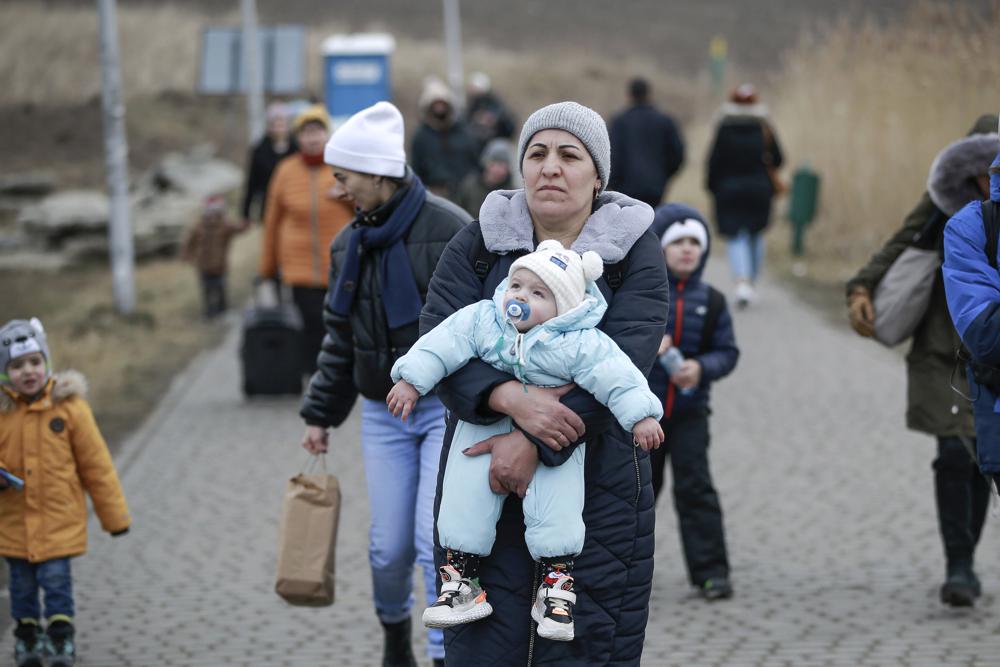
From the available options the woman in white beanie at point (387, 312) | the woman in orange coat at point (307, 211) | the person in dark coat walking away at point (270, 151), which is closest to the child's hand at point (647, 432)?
the woman in white beanie at point (387, 312)

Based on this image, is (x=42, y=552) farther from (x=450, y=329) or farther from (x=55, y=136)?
(x=55, y=136)

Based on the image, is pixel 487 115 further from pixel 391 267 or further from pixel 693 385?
pixel 391 267

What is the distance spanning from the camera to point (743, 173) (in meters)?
15.3

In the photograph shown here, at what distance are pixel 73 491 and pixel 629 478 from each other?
108 inches

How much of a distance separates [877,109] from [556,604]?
15.1 m

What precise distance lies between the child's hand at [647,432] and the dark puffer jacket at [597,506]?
14cm

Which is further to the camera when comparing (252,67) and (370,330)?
(252,67)

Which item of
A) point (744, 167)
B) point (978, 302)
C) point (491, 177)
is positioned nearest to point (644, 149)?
point (744, 167)

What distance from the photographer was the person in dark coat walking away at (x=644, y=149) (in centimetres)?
1498

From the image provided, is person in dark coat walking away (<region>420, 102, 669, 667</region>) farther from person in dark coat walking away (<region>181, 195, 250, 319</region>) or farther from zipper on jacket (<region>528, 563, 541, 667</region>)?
person in dark coat walking away (<region>181, 195, 250, 319</region>)

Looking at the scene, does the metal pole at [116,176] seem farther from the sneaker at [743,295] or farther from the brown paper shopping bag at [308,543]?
the brown paper shopping bag at [308,543]

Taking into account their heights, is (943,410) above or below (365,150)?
below

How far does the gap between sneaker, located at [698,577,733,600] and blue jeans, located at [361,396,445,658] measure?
5.46 ft

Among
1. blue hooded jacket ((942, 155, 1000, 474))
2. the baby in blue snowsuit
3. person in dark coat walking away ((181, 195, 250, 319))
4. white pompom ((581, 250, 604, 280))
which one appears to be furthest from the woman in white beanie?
person in dark coat walking away ((181, 195, 250, 319))
